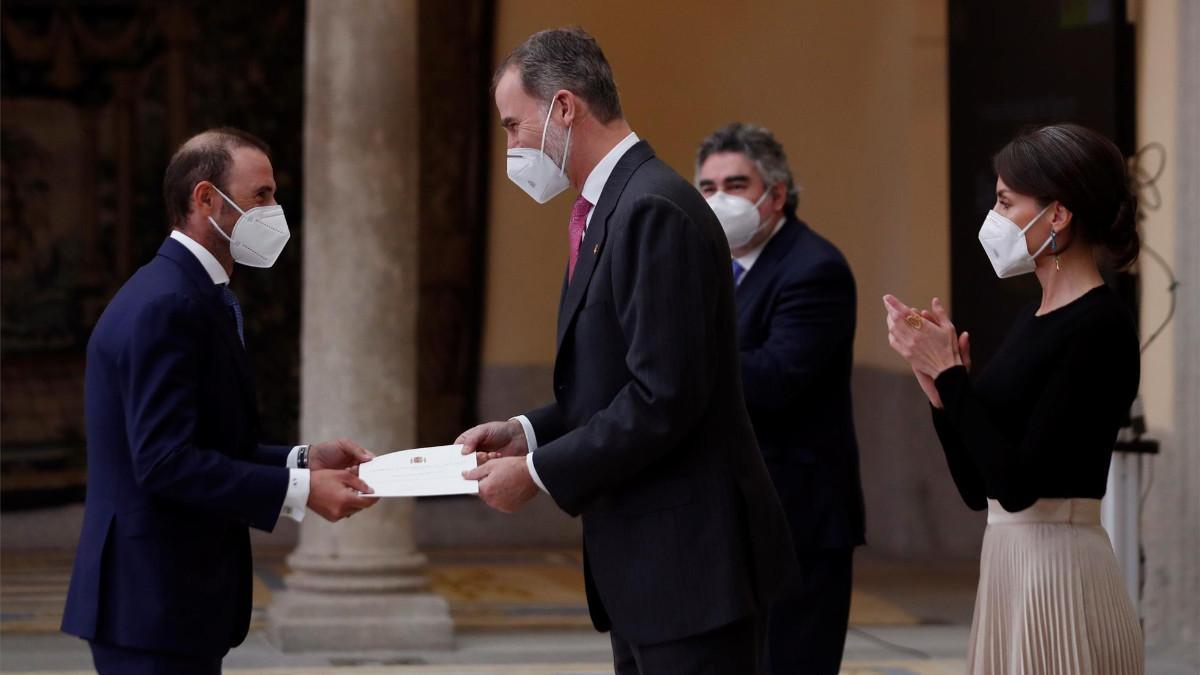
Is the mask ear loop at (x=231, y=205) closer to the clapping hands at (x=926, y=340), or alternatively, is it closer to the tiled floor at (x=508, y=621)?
the clapping hands at (x=926, y=340)

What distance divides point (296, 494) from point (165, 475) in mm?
287

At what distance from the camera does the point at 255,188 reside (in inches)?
135

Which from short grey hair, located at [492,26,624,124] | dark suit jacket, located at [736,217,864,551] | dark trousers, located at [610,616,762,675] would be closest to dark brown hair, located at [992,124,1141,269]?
short grey hair, located at [492,26,624,124]

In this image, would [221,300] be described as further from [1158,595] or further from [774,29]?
[774,29]

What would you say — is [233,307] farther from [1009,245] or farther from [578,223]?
[1009,245]

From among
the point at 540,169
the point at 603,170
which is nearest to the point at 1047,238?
the point at 603,170

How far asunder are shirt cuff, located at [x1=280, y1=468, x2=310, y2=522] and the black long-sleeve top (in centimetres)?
116

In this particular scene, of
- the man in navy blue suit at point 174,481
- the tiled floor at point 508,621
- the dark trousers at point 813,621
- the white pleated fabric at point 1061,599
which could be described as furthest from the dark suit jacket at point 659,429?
the tiled floor at point 508,621

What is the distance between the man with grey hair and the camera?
115 inches

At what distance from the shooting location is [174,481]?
3.11m

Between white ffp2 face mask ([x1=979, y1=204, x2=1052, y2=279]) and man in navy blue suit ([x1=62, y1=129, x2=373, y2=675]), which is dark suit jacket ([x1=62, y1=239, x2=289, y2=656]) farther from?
white ffp2 face mask ([x1=979, y1=204, x2=1052, y2=279])

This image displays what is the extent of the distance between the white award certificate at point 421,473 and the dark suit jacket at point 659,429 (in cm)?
21

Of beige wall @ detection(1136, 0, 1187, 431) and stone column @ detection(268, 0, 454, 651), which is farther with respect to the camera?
stone column @ detection(268, 0, 454, 651)

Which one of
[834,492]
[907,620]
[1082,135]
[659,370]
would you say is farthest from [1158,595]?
[659,370]
